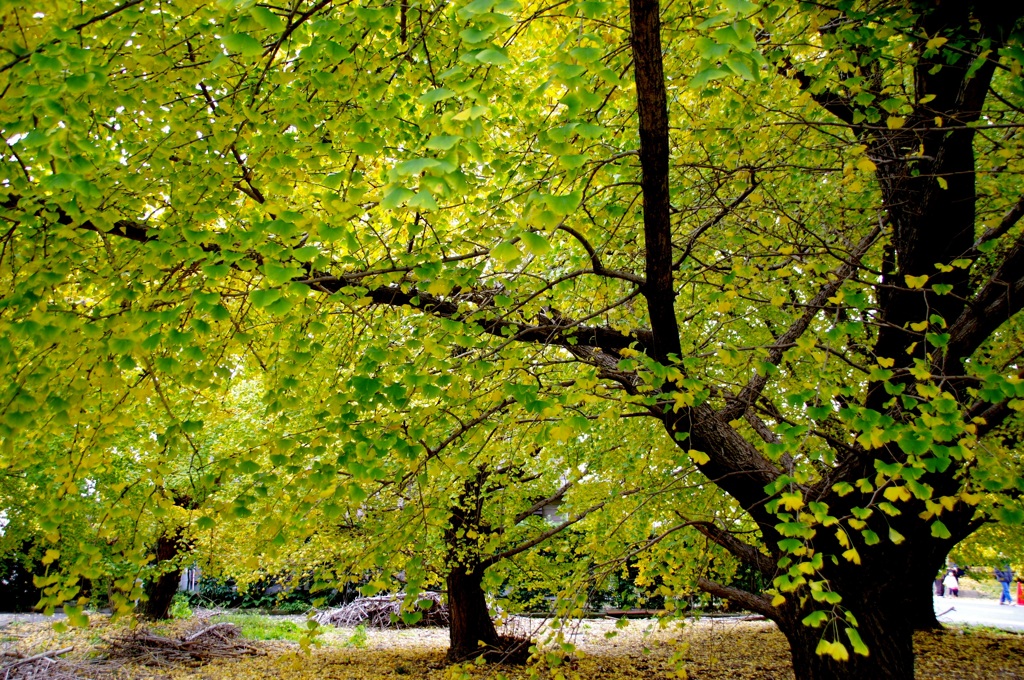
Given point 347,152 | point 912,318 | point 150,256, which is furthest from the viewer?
point 912,318

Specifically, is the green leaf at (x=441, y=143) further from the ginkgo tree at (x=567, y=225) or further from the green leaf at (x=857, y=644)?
the green leaf at (x=857, y=644)

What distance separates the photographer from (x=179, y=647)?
1112 centimetres

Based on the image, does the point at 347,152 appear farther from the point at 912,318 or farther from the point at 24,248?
the point at 912,318

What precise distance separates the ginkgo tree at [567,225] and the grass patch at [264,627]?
37.7 feet

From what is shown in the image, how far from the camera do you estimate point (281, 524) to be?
A: 3430 millimetres

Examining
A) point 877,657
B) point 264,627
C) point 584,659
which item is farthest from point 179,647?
point 877,657

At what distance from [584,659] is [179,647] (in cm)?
773

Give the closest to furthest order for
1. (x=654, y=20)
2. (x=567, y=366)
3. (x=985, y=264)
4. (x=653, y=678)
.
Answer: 1. (x=654, y=20)
2. (x=567, y=366)
3. (x=985, y=264)
4. (x=653, y=678)

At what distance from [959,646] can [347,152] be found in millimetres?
12899

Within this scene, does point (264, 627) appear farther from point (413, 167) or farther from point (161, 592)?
point (413, 167)

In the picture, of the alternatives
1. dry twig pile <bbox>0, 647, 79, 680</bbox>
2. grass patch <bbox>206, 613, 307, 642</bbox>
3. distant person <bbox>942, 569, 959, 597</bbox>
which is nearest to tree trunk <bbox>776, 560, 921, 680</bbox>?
dry twig pile <bbox>0, 647, 79, 680</bbox>

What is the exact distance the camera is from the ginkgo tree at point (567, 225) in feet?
9.82

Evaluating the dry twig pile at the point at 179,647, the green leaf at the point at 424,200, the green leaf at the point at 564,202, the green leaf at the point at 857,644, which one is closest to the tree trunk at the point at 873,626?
the green leaf at the point at 857,644

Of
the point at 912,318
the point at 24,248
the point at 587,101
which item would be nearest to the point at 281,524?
the point at 24,248
